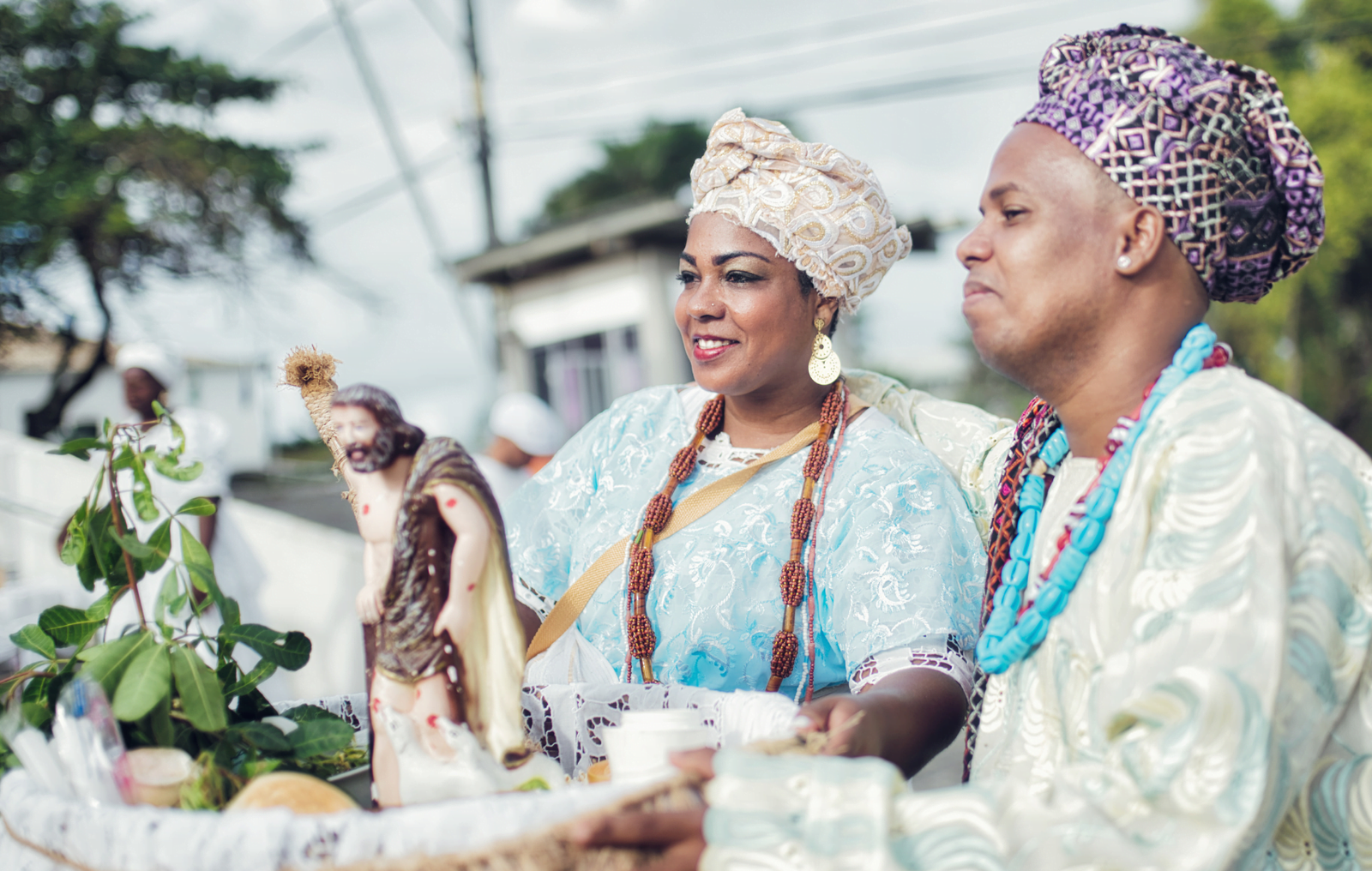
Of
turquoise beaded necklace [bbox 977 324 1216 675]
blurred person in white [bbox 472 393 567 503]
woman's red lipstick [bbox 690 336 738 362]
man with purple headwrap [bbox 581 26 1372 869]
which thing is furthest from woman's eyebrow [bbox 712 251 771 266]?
blurred person in white [bbox 472 393 567 503]

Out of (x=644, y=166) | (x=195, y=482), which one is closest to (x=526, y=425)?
(x=195, y=482)

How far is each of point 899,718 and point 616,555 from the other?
78cm

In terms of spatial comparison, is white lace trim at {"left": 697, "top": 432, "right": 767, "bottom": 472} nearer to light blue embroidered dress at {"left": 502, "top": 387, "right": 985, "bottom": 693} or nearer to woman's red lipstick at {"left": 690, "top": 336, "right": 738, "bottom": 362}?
light blue embroidered dress at {"left": 502, "top": 387, "right": 985, "bottom": 693}

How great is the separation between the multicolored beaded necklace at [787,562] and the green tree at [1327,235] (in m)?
19.6

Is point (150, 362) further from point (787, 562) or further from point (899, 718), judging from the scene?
point (899, 718)

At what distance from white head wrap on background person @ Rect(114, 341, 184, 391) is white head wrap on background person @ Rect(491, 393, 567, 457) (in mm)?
1741

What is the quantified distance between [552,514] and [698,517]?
450 millimetres

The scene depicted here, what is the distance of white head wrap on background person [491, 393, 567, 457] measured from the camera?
5.83m

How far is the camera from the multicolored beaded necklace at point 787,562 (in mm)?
2012

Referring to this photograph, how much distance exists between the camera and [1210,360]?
5.07ft

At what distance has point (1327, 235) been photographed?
21062mm

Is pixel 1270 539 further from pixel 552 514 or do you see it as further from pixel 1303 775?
pixel 552 514

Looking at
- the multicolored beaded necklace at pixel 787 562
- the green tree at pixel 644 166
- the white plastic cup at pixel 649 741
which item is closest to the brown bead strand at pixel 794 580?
the multicolored beaded necklace at pixel 787 562

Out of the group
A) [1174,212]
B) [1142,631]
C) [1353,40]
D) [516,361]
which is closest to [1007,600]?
[1142,631]
